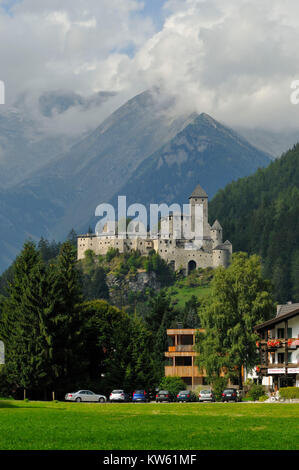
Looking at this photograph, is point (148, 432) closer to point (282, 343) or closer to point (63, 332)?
point (282, 343)

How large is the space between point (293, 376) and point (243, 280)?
12990 millimetres

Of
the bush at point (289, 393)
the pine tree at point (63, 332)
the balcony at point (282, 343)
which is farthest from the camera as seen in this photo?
the pine tree at point (63, 332)

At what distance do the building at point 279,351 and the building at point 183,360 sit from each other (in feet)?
77.8

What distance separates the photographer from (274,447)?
88.0 ft

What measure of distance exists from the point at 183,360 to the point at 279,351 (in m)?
34.8

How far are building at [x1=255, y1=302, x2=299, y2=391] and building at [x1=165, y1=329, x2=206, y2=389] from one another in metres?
23.7

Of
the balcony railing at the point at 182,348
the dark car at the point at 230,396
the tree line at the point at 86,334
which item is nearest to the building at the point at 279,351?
the tree line at the point at 86,334

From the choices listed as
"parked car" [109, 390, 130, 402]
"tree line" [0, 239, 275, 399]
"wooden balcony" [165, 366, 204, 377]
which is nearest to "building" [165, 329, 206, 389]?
"wooden balcony" [165, 366, 204, 377]

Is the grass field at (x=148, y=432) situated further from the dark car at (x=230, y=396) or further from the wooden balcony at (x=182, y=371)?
the wooden balcony at (x=182, y=371)

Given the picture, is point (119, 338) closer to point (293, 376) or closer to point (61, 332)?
point (61, 332)

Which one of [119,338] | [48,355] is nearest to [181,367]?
[119,338]

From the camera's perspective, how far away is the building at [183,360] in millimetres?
107625

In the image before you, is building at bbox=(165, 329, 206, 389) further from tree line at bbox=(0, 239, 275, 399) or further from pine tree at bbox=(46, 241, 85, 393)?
pine tree at bbox=(46, 241, 85, 393)

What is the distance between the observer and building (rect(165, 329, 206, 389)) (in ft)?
353
